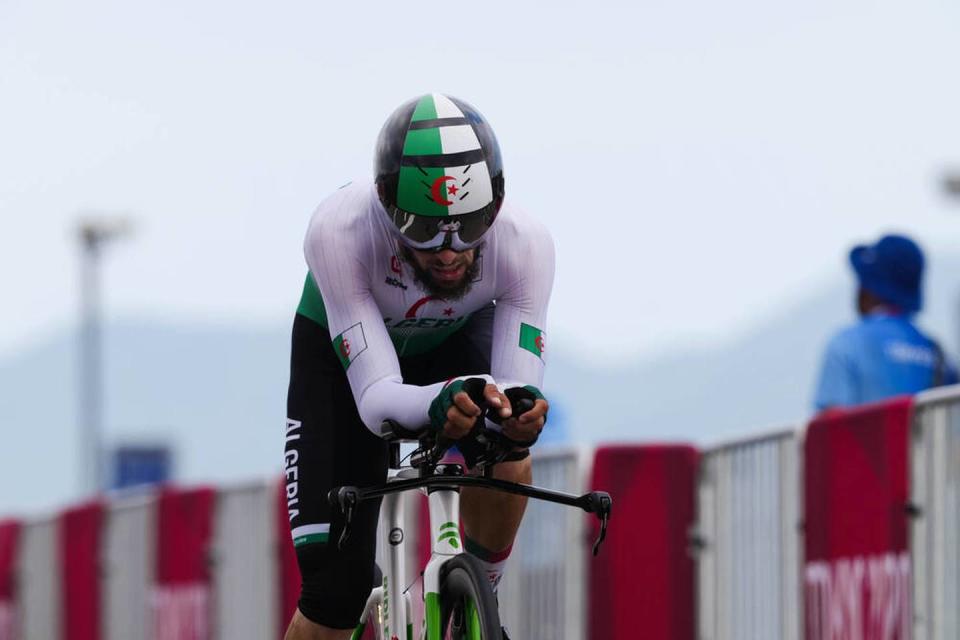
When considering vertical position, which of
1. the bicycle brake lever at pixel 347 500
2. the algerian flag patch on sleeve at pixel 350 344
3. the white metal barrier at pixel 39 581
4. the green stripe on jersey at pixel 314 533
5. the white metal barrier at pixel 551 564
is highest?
the algerian flag patch on sleeve at pixel 350 344

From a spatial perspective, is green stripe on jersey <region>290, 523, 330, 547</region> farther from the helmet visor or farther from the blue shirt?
the blue shirt

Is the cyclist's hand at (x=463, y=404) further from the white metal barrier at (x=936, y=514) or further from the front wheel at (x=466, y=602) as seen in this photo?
the white metal barrier at (x=936, y=514)

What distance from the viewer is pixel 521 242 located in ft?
21.7

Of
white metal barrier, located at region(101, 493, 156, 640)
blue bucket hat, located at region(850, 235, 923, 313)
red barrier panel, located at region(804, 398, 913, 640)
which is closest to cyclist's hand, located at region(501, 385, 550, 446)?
red barrier panel, located at region(804, 398, 913, 640)

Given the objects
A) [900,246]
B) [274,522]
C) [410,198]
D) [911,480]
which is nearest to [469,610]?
[410,198]

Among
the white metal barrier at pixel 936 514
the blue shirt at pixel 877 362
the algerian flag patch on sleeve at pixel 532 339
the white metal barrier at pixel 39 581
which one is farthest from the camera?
the white metal barrier at pixel 39 581

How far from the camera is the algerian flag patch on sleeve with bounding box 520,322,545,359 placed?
6.50 meters

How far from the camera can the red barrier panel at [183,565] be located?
1494cm

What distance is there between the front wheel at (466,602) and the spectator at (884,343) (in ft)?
12.9

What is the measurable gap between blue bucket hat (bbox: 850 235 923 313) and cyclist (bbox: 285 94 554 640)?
3312 mm

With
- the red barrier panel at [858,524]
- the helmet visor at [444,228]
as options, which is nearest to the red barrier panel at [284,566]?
the red barrier panel at [858,524]

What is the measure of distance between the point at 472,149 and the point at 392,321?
83cm

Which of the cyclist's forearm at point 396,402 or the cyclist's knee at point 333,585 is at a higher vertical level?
the cyclist's forearm at point 396,402

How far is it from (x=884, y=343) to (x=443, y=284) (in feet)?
12.0
